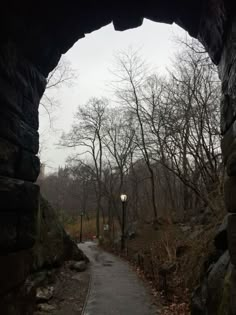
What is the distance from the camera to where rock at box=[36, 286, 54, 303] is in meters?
6.91

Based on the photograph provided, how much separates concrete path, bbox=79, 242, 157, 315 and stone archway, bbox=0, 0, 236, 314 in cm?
465

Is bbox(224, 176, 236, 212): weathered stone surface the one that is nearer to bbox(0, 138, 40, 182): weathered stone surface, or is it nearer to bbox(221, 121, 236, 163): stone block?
bbox(221, 121, 236, 163): stone block

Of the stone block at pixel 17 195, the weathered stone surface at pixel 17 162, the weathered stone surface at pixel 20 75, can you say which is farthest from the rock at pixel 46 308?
the weathered stone surface at pixel 20 75

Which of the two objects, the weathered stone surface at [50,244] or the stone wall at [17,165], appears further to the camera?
the weathered stone surface at [50,244]

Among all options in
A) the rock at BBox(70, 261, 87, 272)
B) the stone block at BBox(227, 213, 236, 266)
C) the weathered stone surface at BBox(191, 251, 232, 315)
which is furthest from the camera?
the rock at BBox(70, 261, 87, 272)

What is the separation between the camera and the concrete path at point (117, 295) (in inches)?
257

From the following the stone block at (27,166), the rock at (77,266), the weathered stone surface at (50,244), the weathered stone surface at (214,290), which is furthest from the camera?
the rock at (77,266)

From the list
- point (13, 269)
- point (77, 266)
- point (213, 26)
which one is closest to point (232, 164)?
point (213, 26)

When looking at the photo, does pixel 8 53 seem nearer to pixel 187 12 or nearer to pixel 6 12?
Result: pixel 6 12

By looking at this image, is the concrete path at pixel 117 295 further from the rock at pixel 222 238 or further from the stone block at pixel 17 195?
the stone block at pixel 17 195

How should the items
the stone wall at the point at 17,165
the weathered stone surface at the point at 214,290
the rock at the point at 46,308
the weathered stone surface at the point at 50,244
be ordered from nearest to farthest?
the stone wall at the point at 17,165 < the weathered stone surface at the point at 214,290 < the rock at the point at 46,308 < the weathered stone surface at the point at 50,244

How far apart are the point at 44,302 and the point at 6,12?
6621 millimetres

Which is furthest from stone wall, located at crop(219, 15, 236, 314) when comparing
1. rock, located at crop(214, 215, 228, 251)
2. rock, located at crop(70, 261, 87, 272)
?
rock, located at crop(70, 261, 87, 272)

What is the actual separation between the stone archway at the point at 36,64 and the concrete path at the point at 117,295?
15.3 feet
